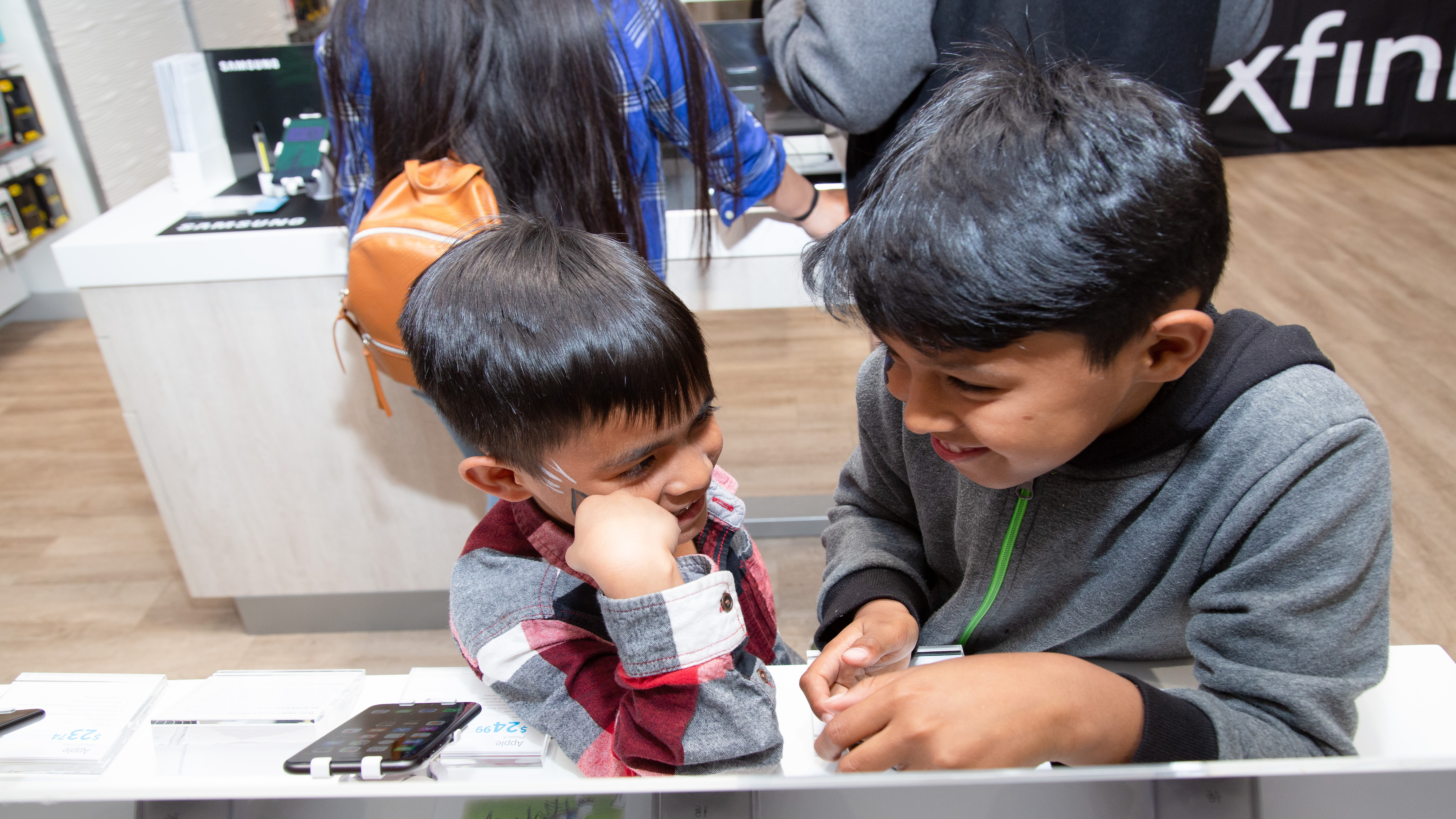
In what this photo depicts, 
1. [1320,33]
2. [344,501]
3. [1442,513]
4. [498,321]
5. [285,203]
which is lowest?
[1442,513]

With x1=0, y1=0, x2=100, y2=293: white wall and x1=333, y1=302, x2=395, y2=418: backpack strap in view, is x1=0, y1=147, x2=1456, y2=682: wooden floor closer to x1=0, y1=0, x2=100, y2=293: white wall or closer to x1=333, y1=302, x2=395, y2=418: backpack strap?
x1=0, y1=0, x2=100, y2=293: white wall

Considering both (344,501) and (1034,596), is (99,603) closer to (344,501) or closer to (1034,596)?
(344,501)

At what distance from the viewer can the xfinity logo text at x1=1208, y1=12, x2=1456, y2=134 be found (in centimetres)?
395

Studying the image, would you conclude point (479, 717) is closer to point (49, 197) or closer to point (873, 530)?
point (873, 530)

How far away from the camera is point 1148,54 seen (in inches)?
49.3

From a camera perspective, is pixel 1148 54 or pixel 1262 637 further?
pixel 1148 54

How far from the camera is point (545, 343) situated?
2.27ft

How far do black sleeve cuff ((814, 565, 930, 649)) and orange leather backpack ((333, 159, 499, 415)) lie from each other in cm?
62

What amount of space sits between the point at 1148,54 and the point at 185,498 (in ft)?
6.19

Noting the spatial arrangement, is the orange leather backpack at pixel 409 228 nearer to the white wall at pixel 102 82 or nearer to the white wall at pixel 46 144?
the white wall at pixel 102 82

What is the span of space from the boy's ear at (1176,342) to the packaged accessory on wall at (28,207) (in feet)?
12.5

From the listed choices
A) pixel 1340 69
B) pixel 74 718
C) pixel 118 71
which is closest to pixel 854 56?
pixel 74 718

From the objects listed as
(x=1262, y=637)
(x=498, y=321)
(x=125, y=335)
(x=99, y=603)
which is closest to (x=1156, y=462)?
(x=1262, y=637)

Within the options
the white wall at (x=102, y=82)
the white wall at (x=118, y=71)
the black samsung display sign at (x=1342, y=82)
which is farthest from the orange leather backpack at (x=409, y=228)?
the black samsung display sign at (x=1342, y=82)
